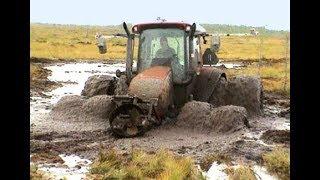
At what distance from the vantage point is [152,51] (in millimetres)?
13102

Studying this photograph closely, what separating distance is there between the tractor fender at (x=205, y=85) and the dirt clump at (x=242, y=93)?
27cm

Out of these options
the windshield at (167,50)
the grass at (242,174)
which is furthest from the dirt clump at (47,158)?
the windshield at (167,50)

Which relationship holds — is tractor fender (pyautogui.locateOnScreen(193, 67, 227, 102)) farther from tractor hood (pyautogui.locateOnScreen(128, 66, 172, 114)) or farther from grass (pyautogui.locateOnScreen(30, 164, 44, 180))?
grass (pyautogui.locateOnScreen(30, 164, 44, 180))

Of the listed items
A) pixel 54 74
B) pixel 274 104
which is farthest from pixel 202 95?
pixel 54 74

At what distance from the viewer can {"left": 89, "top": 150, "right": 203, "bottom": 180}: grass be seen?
812cm

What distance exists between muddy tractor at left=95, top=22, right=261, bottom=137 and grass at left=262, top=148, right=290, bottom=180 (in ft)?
9.85

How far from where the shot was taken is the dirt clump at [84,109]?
514 inches

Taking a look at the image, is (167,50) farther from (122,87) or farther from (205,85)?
(205,85)

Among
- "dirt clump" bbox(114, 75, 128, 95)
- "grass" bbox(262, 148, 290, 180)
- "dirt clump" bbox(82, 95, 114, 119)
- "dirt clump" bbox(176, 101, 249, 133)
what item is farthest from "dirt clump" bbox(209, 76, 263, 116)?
"grass" bbox(262, 148, 290, 180)

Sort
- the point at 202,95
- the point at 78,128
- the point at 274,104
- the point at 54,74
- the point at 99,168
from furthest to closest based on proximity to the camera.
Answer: the point at 54,74, the point at 274,104, the point at 202,95, the point at 78,128, the point at 99,168

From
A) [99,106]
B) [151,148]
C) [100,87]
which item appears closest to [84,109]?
[99,106]
